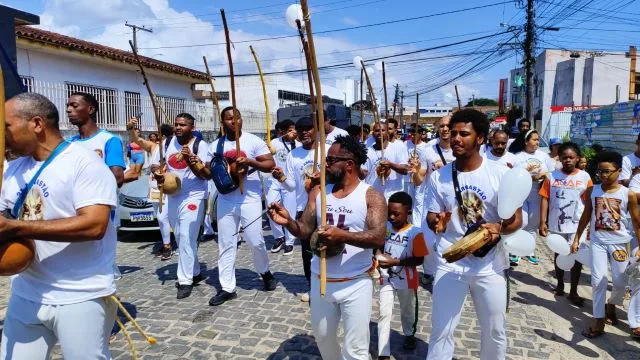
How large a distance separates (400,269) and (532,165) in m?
3.37

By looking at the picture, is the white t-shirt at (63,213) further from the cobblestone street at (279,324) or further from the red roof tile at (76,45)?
the red roof tile at (76,45)

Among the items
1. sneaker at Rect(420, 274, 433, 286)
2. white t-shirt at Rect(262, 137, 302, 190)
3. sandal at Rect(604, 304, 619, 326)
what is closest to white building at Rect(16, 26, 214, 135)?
white t-shirt at Rect(262, 137, 302, 190)

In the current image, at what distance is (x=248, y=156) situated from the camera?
568cm

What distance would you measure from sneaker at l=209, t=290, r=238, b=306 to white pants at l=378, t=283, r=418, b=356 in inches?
84.8

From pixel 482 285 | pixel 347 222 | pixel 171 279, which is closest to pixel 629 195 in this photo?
pixel 482 285

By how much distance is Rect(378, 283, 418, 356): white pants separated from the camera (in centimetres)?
400

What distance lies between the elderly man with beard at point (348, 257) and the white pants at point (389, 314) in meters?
0.79

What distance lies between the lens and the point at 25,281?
8.45 ft

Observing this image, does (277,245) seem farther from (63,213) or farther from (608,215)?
(63,213)

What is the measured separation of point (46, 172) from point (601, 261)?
16.2 ft

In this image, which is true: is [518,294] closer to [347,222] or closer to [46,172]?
[347,222]

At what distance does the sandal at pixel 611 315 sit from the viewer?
5059 mm

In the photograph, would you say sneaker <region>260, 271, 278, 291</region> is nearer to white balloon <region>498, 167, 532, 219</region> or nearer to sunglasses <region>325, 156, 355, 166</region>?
sunglasses <region>325, 156, 355, 166</region>

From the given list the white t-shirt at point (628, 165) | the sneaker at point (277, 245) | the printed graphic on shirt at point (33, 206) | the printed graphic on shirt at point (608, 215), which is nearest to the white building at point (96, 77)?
the sneaker at point (277, 245)
